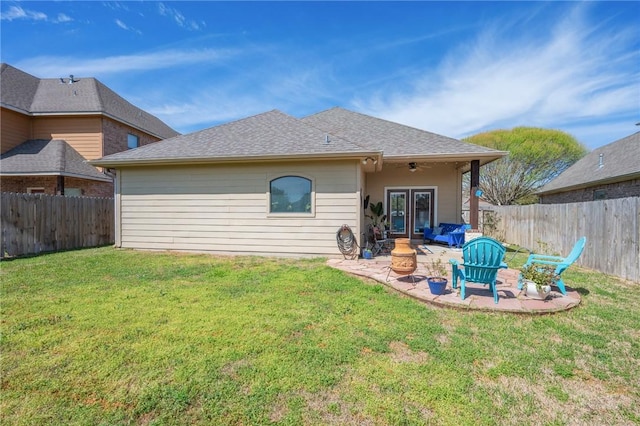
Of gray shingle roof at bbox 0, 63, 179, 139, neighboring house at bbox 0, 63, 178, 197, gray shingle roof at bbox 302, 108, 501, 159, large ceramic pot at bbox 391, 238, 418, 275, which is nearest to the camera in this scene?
large ceramic pot at bbox 391, 238, 418, 275

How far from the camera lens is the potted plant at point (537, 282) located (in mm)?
4422

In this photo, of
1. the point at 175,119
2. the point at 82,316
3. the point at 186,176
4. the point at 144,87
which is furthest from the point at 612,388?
the point at 175,119

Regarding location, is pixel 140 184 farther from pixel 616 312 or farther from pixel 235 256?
pixel 616 312

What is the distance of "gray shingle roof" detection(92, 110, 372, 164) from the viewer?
8008mm

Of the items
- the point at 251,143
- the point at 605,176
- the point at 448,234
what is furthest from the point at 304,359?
the point at 605,176

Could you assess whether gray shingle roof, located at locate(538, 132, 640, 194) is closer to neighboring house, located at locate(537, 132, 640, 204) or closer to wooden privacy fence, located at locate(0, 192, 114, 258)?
neighboring house, located at locate(537, 132, 640, 204)

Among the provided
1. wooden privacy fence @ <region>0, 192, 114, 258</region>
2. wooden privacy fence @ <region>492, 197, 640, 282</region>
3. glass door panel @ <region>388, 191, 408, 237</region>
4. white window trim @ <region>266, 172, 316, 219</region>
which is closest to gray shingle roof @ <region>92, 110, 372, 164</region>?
white window trim @ <region>266, 172, 316, 219</region>

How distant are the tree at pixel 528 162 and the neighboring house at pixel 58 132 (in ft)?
88.6

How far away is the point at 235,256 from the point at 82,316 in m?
4.73

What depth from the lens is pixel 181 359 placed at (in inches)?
110

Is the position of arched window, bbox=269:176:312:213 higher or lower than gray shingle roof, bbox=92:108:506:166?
lower

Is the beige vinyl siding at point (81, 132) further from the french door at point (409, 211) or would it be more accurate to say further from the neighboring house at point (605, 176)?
the neighboring house at point (605, 176)

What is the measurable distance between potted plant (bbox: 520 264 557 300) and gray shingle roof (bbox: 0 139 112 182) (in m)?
14.6

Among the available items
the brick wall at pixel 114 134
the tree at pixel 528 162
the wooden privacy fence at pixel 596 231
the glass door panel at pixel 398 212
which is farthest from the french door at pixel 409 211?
the tree at pixel 528 162
